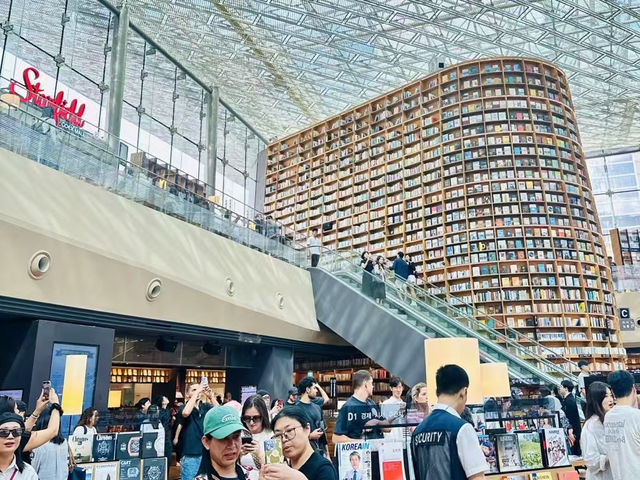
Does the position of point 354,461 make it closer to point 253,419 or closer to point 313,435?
point 253,419

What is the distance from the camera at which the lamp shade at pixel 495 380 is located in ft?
15.5

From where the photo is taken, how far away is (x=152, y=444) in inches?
177

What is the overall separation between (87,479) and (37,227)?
308 centimetres

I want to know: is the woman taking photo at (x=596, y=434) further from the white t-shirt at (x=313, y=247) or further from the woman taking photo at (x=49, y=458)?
the white t-shirt at (x=313, y=247)

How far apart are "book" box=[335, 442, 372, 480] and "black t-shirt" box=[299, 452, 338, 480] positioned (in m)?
0.94

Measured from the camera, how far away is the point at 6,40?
959 cm

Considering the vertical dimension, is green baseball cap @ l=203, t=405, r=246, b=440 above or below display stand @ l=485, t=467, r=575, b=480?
above

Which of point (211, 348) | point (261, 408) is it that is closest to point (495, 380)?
point (261, 408)

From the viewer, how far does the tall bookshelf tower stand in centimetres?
1115

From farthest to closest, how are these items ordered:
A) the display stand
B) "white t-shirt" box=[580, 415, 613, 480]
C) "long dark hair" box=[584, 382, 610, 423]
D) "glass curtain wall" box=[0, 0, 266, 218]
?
1. "glass curtain wall" box=[0, 0, 266, 218]
2. "long dark hair" box=[584, 382, 610, 423]
3. the display stand
4. "white t-shirt" box=[580, 415, 613, 480]

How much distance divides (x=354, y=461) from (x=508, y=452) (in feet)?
3.40

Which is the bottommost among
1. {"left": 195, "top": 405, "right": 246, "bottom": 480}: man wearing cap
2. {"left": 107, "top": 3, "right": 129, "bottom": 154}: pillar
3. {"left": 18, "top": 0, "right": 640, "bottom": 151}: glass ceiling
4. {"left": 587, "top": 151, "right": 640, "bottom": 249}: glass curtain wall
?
{"left": 195, "top": 405, "right": 246, "bottom": 480}: man wearing cap

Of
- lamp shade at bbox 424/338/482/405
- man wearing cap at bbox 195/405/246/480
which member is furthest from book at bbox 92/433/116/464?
man wearing cap at bbox 195/405/246/480

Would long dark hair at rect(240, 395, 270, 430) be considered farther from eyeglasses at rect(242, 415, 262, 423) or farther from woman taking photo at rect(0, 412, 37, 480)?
woman taking photo at rect(0, 412, 37, 480)
